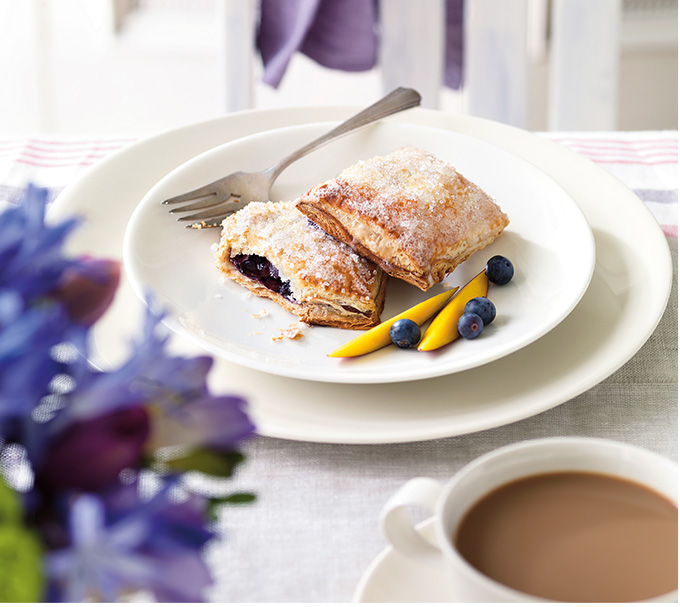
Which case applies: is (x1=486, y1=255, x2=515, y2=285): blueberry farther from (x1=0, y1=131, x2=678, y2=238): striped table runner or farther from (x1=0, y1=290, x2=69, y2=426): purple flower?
(x1=0, y1=290, x2=69, y2=426): purple flower

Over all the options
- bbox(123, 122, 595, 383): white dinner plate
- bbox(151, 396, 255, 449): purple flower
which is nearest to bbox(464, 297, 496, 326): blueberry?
bbox(123, 122, 595, 383): white dinner plate

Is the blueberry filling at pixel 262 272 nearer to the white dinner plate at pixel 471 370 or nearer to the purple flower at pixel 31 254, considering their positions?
the white dinner plate at pixel 471 370

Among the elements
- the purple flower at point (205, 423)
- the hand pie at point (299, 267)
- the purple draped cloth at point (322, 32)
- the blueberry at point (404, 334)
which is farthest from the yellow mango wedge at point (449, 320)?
the purple draped cloth at point (322, 32)

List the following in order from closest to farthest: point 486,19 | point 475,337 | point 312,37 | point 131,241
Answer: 1. point 475,337
2. point 131,241
3. point 486,19
4. point 312,37

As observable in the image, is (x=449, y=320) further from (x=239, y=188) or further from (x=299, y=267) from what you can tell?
(x=239, y=188)

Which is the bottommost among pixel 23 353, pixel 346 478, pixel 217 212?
pixel 346 478

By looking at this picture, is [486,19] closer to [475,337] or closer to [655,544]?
[475,337]

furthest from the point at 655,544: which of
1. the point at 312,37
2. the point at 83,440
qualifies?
the point at 312,37

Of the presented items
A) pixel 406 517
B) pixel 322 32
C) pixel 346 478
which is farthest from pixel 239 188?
pixel 322 32
